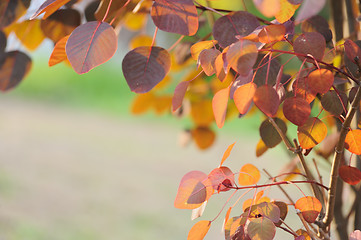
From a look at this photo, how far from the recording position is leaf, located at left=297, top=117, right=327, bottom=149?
39 centimetres

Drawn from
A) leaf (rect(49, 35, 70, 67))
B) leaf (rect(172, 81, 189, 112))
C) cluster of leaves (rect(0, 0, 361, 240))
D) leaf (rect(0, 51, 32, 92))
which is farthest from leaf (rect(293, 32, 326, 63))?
leaf (rect(0, 51, 32, 92))

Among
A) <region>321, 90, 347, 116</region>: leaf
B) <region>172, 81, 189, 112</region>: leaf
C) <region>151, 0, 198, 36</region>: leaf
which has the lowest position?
<region>321, 90, 347, 116</region>: leaf

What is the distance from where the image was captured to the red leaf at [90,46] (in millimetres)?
331

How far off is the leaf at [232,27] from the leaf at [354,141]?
0.45ft

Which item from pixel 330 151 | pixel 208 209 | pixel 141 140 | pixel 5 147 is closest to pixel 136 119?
pixel 141 140

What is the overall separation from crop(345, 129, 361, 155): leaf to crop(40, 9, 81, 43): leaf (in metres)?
0.32

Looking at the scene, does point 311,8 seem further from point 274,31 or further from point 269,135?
point 269,135

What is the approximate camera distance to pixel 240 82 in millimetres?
372

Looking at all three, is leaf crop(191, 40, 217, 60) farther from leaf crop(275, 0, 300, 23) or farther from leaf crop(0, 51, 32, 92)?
leaf crop(0, 51, 32, 92)

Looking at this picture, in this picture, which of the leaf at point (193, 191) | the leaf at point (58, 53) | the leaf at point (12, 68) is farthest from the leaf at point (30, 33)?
the leaf at point (193, 191)

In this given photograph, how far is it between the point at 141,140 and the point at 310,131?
11.0 feet

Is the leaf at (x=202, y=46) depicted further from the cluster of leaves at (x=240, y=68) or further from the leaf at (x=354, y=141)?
the leaf at (x=354, y=141)

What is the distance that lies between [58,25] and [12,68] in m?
0.07

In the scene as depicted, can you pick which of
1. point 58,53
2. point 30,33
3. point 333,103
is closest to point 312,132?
point 333,103
